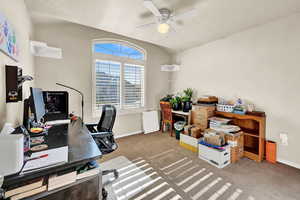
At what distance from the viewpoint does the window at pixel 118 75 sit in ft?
10.4

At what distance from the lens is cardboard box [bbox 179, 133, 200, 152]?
9.09ft

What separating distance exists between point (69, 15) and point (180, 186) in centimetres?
317

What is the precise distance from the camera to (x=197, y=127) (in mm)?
3021

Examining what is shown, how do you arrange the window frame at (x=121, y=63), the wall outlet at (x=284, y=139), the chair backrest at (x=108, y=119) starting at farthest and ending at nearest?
the window frame at (x=121, y=63) → the wall outlet at (x=284, y=139) → the chair backrest at (x=108, y=119)

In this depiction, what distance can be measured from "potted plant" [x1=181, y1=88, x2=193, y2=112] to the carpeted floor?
3.76ft

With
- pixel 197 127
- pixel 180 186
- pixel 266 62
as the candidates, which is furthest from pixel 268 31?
pixel 180 186

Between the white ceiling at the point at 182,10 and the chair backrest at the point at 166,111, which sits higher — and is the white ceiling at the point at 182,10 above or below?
above

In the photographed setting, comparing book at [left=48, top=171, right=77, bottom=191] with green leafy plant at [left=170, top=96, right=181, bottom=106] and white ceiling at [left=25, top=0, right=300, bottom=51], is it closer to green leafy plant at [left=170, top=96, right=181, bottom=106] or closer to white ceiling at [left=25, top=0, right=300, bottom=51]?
white ceiling at [left=25, top=0, right=300, bottom=51]

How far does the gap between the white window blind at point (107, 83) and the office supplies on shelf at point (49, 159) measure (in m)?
2.24

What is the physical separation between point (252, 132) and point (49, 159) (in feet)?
10.5

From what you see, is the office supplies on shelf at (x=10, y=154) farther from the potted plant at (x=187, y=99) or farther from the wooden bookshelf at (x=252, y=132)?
the potted plant at (x=187, y=99)

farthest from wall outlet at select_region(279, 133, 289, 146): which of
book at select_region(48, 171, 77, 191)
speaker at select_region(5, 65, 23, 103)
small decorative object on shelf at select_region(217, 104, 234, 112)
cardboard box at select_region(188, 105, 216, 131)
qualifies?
speaker at select_region(5, 65, 23, 103)

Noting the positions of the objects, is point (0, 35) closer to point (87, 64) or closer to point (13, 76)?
point (13, 76)

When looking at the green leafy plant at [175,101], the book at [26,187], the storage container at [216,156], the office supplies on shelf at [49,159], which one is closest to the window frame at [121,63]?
the green leafy plant at [175,101]
